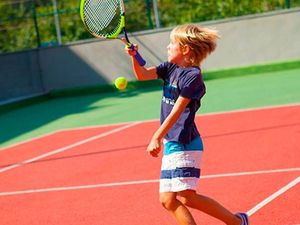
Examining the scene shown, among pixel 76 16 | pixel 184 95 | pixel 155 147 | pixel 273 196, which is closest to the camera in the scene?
pixel 155 147

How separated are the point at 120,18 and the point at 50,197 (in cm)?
273

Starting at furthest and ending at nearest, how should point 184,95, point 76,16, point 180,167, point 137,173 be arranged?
point 76,16 < point 137,173 < point 180,167 < point 184,95

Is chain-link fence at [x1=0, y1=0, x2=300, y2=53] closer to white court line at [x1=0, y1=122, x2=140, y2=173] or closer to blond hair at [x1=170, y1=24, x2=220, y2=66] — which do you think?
white court line at [x1=0, y1=122, x2=140, y2=173]

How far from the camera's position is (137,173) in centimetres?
895

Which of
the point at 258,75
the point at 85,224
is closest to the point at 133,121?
the point at 258,75

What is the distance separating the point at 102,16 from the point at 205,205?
1664 millimetres

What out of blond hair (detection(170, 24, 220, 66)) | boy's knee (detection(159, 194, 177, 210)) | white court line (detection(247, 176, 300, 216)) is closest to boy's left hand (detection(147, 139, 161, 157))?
boy's knee (detection(159, 194, 177, 210))

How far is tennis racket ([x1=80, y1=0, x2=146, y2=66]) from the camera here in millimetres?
6195

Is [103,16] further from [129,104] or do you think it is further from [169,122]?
[129,104]

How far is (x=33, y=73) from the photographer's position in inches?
765

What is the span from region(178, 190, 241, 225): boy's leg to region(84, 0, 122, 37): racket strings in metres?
1.42

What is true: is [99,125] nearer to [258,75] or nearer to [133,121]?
[133,121]

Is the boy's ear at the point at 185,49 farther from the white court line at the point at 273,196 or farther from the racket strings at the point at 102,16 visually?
the white court line at the point at 273,196

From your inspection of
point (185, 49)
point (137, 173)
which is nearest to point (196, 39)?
point (185, 49)
